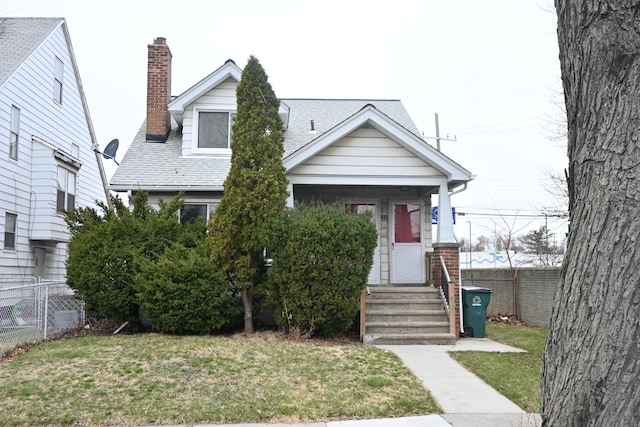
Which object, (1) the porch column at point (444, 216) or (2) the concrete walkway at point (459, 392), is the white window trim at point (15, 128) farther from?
(2) the concrete walkway at point (459, 392)

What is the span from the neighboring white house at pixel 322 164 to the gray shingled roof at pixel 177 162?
2 cm

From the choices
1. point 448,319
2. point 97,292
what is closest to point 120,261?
point 97,292

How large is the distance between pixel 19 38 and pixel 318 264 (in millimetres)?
13118

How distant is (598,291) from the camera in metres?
2.70

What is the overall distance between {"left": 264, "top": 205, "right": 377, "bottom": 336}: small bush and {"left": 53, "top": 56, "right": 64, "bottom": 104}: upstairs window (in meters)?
11.9

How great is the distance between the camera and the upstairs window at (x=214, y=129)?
13.1 metres

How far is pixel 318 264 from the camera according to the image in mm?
8727

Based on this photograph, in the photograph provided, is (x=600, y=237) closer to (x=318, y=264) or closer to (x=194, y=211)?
(x=318, y=264)

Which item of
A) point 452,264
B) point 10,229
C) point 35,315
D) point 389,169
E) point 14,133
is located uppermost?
point 14,133

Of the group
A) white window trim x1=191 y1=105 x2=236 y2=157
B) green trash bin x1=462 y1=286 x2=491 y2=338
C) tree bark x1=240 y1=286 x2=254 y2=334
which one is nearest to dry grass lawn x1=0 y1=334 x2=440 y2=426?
tree bark x1=240 y1=286 x2=254 y2=334

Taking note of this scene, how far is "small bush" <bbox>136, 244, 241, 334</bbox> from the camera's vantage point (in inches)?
358

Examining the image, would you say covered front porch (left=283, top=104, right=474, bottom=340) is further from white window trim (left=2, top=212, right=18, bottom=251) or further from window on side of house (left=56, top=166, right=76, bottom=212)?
window on side of house (left=56, top=166, right=76, bottom=212)

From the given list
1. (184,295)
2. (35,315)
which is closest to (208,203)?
(184,295)

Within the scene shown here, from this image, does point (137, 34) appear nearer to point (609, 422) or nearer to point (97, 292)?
point (97, 292)
